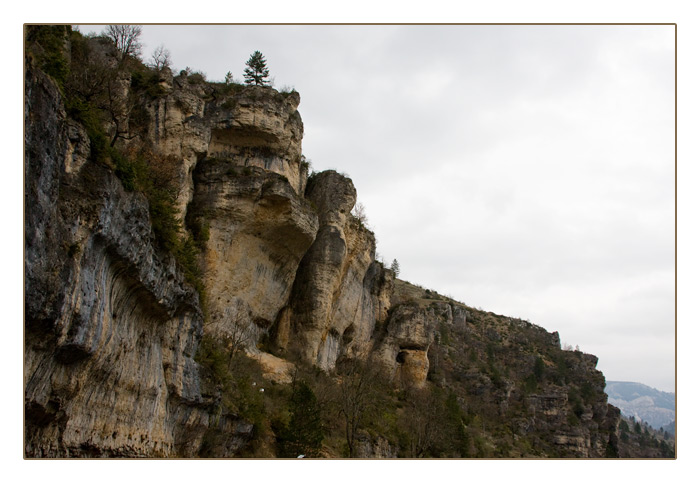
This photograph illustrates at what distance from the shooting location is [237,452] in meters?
25.3

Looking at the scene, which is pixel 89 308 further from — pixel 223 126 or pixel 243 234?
pixel 223 126

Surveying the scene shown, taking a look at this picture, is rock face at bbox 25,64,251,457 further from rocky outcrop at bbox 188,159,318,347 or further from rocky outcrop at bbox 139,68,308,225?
rocky outcrop at bbox 139,68,308,225

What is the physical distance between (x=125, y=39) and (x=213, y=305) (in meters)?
16.3

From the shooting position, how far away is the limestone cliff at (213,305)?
39.7 ft

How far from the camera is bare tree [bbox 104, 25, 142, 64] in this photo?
33019mm

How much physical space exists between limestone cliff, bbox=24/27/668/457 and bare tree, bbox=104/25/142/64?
138 cm

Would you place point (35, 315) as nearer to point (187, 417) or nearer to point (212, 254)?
point (187, 417)

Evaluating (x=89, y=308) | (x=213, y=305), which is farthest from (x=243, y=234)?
(x=89, y=308)

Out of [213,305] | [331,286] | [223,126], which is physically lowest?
[213,305]

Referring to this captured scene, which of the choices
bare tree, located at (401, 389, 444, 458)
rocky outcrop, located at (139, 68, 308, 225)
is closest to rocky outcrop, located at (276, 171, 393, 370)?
rocky outcrop, located at (139, 68, 308, 225)

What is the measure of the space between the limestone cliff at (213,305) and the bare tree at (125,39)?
1378 millimetres

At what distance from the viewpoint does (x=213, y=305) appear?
34469mm

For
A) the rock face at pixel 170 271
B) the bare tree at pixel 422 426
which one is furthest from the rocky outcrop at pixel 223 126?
the bare tree at pixel 422 426

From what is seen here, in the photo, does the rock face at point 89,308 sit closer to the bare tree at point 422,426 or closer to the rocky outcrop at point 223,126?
the rocky outcrop at point 223,126
